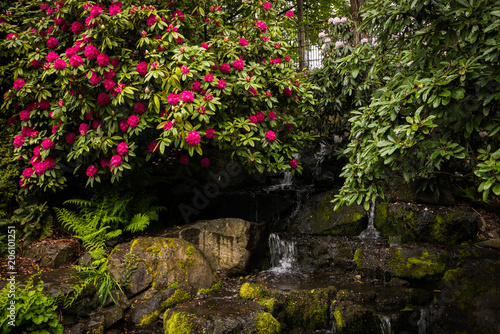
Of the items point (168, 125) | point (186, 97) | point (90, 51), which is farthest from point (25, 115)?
point (186, 97)

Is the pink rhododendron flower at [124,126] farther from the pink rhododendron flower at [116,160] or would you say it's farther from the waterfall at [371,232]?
the waterfall at [371,232]

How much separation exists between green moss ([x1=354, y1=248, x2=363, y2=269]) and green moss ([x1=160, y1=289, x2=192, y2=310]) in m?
2.65

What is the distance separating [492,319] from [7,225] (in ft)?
22.8

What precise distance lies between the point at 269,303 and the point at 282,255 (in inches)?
71.1

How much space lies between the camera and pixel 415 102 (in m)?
3.07

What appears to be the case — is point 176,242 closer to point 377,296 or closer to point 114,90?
point 114,90

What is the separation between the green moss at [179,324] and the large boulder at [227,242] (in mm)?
1644

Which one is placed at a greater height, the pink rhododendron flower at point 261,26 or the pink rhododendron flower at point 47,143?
the pink rhododendron flower at point 261,26

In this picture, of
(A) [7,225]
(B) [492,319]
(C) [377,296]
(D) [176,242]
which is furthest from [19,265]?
(B) [492,319]

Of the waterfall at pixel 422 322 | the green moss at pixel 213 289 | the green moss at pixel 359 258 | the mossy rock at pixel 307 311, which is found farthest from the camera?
the green moss at pixel 359 258

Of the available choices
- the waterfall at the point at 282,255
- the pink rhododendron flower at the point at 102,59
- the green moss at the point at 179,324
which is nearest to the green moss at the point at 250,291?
the green moss at the point at 179,324

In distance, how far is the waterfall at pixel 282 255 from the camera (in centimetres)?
604

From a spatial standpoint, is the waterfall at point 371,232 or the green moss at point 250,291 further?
the waterfall at point 371,232

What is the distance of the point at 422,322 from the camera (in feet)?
14.1
